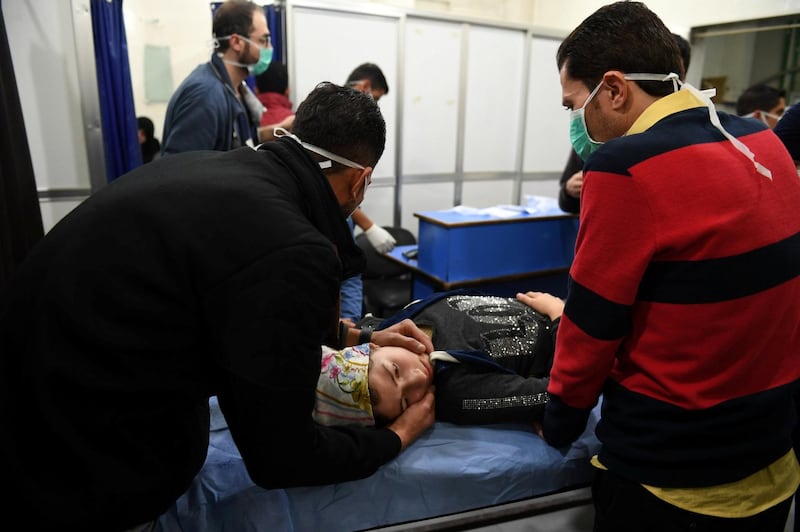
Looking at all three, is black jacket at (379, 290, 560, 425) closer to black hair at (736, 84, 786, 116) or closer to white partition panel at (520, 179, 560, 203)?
black hair at (736, 84, 786, 116)

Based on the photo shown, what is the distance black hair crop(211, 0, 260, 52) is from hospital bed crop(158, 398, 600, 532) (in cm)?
181

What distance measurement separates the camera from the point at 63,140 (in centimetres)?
311

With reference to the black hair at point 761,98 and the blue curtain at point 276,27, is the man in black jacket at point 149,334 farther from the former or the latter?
the black hair at point 761,98

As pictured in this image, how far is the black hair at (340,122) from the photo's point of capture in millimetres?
1159

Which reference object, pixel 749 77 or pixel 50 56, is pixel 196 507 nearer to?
pixel 50 56

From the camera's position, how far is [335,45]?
3719 millimetres

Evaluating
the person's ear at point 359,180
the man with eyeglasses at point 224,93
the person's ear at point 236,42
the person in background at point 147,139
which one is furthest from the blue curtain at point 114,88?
the person's ear at point 359,180

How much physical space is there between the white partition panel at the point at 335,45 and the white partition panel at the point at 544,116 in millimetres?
1347

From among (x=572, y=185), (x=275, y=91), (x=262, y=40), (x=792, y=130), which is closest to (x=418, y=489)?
(x=792, y=130)

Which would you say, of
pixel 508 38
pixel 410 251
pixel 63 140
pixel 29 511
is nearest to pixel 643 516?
pixel 29 511

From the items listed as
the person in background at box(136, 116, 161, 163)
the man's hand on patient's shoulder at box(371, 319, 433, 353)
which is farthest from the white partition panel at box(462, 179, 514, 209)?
the man's hand on patient's shoulder at box(371, 319, 433, 353)

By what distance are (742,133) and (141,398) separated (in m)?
1.19

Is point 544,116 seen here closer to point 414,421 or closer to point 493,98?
point 493,98

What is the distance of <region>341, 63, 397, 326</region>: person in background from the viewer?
105 inches
